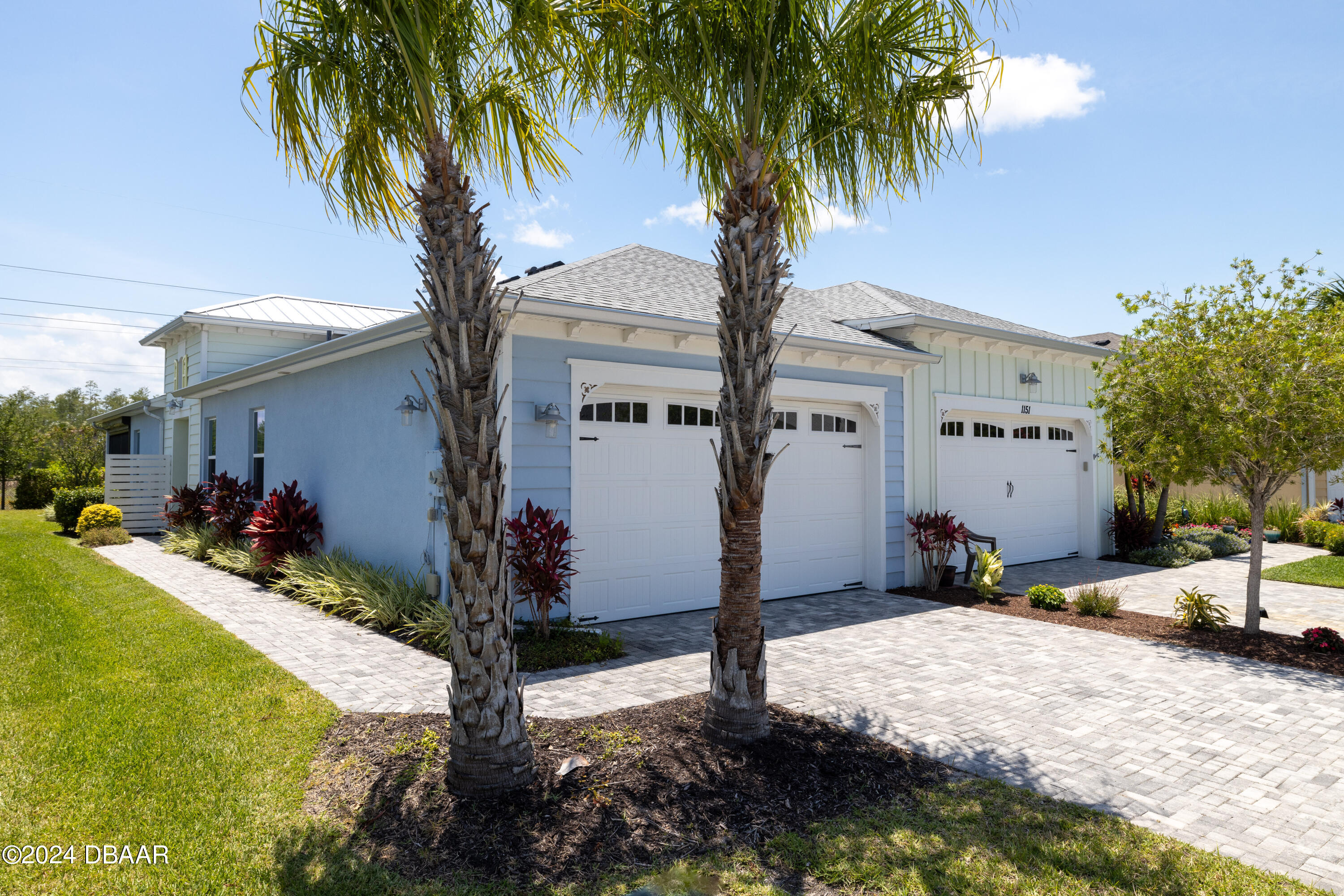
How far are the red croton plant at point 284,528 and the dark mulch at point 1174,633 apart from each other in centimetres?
879

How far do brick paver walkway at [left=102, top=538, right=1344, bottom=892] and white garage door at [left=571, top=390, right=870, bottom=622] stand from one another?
0.56m

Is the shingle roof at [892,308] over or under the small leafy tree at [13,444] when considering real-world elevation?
over

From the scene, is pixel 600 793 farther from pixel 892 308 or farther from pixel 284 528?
pixel 892 308

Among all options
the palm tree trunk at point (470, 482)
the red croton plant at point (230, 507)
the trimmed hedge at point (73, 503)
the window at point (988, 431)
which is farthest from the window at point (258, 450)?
the window at point (988, 431)

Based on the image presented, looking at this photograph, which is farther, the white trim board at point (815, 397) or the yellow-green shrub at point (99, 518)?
the yellow-green shrub at point (99, 518)

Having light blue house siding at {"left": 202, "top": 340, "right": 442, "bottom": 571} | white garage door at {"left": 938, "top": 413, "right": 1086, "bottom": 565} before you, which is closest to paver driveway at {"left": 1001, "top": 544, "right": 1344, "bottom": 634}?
white garage door at {"left": 938, "top": 413, "right": 1086, "bottom": 565}

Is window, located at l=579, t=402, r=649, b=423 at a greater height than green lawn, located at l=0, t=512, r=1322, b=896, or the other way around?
window, located at l=579, t=402, r=649, b=423

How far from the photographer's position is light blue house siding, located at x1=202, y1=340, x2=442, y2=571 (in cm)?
849

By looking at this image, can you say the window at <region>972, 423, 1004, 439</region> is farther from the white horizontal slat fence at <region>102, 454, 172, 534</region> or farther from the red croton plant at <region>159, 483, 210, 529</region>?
the white horizontal slat fence at <region>102, 454, 172, 534</region>

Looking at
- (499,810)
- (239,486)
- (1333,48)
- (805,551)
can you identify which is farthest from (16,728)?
(1333,48)

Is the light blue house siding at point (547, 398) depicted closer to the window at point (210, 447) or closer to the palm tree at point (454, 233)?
the palm tree at point (454, 233)

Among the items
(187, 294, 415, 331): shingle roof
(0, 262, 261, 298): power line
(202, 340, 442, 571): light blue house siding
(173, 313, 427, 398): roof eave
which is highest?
(0, 262, 261, 298): power line

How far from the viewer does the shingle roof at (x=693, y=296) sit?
833 cm

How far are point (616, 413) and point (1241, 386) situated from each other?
6305 millimetres
